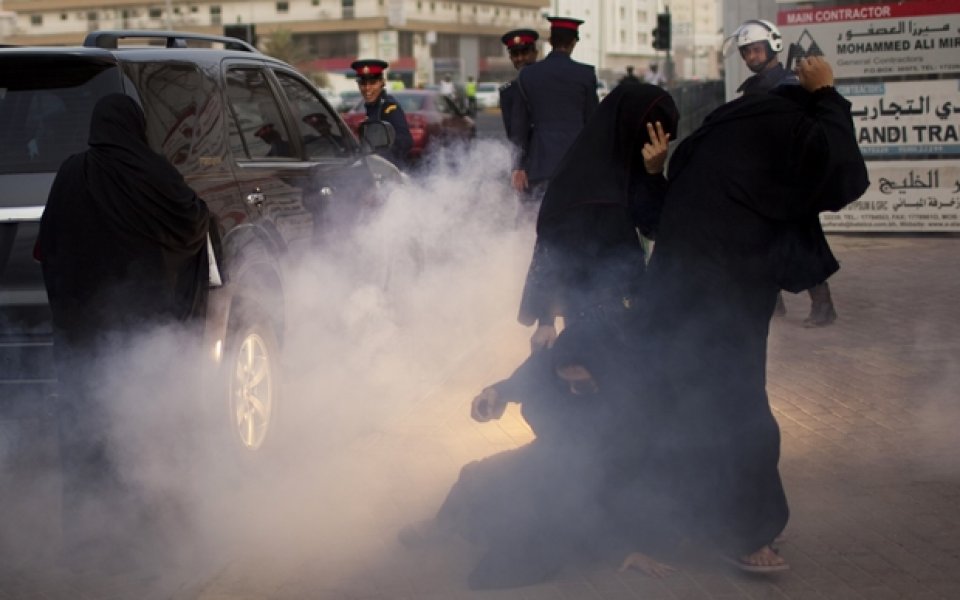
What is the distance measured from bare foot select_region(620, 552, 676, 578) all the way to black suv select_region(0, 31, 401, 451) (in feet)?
5.37

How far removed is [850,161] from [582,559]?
153 cm

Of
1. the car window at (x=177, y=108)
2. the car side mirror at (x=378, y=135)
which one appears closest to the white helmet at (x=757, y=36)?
the car side mirror at (x=378, y=135)

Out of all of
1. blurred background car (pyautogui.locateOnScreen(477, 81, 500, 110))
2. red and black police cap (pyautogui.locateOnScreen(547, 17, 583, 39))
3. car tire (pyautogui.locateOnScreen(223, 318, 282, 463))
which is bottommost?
car tire (pyautogui.locateOnScreen(223, 318, 282, 463))

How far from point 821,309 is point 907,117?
515 centimetres

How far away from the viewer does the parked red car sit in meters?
26.3

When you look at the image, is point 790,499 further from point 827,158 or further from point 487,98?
point 487,98

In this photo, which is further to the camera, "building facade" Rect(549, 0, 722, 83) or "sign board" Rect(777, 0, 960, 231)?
"building facade" Rect(549, 0, 722, 83)

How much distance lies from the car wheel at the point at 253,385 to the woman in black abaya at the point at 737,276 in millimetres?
1730

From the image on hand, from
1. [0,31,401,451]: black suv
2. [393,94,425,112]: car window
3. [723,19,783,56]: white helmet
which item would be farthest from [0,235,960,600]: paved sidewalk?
[393,94,425,112]: car window

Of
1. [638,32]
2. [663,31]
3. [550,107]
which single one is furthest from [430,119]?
[638,32]


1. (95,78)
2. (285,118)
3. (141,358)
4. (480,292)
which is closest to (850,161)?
(141,358)

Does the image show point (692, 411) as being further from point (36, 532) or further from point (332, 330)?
point (332, 330)

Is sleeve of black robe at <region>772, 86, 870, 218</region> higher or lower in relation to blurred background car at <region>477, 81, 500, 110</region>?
higher

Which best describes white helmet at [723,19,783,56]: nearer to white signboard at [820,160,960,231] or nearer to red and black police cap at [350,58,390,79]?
red and black police cap at [350,58,390,79]
